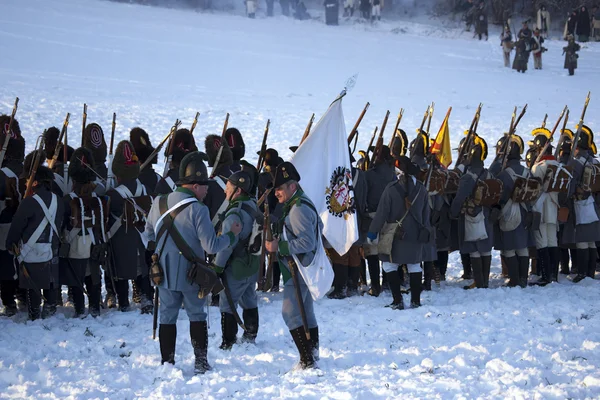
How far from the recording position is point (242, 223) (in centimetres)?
710

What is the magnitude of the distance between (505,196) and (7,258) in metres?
5.78

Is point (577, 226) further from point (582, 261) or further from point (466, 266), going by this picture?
point (466, 266)

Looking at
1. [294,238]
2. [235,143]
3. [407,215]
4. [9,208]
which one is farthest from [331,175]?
[9,208]

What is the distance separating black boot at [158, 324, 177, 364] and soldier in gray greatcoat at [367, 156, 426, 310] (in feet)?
9.55

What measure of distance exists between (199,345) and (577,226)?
236 inches

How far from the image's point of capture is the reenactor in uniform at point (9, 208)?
8625mm

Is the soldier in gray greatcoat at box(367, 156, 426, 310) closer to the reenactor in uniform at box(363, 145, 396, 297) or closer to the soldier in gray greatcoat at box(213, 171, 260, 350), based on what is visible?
the reenactor in uniform at box(363, 145, 396, 297)

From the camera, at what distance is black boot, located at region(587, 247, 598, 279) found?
11.1 m

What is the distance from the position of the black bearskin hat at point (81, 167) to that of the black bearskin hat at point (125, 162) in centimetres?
26

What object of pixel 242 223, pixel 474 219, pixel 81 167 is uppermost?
pixel 81 167

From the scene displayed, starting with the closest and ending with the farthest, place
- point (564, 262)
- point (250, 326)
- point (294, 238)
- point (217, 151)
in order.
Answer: point (294, 238), point (250, 326), point (217, 151), point (564, 262)

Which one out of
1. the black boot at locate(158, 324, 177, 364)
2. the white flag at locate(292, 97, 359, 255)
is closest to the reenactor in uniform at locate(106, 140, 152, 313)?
the white flag at locate(292, 97, 359, 255)

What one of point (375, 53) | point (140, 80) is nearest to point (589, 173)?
point (140, 80)

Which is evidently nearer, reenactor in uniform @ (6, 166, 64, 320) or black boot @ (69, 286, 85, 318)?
reenactor in uniform @ (6, 166, 64, 320)
